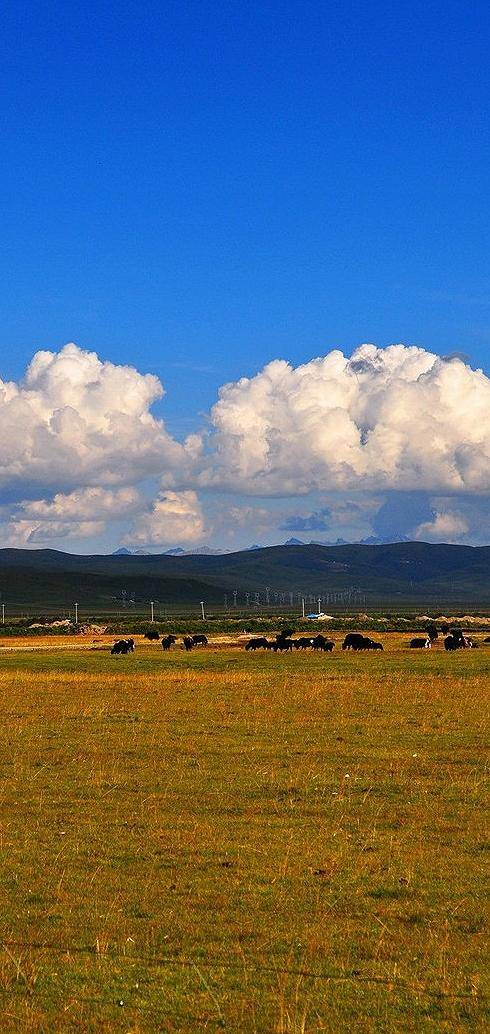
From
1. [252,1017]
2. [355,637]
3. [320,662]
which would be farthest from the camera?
[355,637]

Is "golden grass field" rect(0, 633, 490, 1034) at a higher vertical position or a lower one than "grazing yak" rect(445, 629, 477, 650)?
lower

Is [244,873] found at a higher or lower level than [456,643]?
lower

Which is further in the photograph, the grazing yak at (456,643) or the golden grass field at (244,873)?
the grazing yak at (456,643)

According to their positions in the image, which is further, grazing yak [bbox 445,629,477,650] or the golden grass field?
grazing yak [bbox 445,629,477,650]

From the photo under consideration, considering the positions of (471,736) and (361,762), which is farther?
(471,736)

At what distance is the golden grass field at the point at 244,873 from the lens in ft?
36.6

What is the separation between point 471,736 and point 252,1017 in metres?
20.2

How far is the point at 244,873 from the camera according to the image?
1592cm

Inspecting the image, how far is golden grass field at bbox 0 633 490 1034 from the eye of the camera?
11.2 meters

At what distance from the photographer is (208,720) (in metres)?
33.7

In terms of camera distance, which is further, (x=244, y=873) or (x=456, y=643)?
(x=456, y=643)

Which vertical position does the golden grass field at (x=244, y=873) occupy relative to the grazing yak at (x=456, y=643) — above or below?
below

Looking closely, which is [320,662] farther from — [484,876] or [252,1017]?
[252,1017]

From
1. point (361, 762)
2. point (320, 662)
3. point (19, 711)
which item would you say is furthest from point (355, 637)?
point (361, 762)
